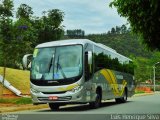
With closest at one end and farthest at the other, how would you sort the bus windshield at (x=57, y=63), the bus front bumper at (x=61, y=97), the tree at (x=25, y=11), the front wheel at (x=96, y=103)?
the bus front bumper at (x=61, y=97), the bus windshield at (x=57, y=63), the front wheel at (x=96, y=103), the tree at (x=25, y=11)

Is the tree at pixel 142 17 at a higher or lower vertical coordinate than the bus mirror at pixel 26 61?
higher

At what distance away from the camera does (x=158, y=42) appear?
20047 millimetres

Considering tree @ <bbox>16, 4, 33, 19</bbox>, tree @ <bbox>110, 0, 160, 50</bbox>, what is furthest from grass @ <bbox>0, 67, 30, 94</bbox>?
tree @ <bbox>110, 0, 160, 50</bbox>

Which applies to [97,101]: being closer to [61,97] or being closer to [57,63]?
[61,97]

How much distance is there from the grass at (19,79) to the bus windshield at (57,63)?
42.5 ft

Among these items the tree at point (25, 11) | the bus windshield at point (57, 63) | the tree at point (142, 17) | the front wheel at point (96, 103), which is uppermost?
the tree at point (25, 11)

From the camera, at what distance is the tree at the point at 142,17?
16664mm

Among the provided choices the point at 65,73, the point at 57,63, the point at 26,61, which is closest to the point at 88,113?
the point at 65,73

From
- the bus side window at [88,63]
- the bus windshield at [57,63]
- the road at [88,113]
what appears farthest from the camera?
the bus side window at [88,63]

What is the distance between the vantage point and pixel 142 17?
694 inches

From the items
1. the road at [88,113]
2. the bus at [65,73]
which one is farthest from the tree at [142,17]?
the bus at [65,73]

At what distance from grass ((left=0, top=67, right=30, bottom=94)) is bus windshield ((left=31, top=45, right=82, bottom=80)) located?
1295cm

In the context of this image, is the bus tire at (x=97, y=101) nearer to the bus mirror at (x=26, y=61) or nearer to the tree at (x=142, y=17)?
the bus mirror at (x=26, y=61)

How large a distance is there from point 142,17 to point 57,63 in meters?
6.01
